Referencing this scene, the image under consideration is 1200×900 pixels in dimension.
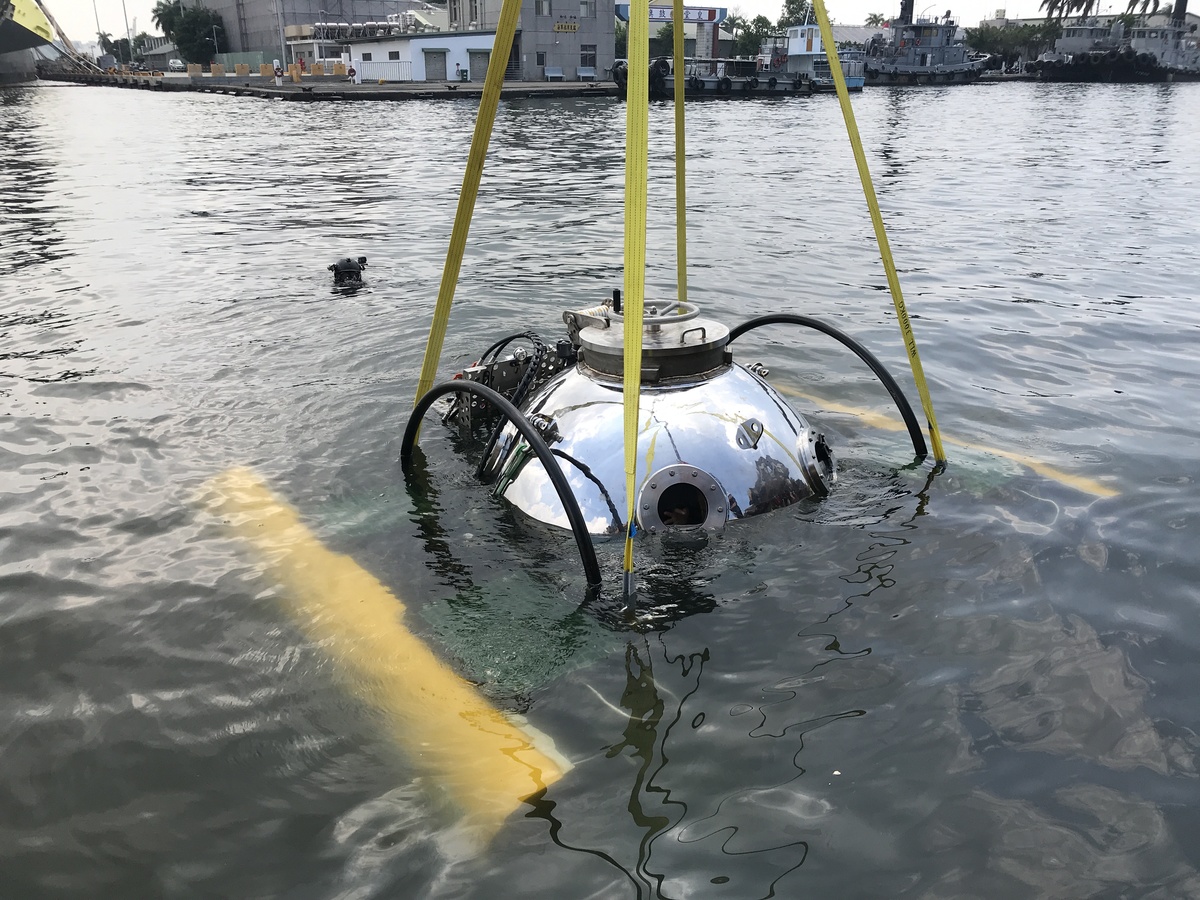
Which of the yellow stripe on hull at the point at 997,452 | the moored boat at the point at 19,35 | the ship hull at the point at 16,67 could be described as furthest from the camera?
the ship hull at the point at 16,67

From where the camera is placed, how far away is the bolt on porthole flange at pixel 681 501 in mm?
5727

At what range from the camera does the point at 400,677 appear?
4.91m

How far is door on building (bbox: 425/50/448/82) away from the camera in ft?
286

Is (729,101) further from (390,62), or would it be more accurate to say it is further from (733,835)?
(733,835)

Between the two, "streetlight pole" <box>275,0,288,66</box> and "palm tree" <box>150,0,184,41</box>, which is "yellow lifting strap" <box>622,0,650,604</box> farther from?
"palm tree" <box>150,0,184,41</box>

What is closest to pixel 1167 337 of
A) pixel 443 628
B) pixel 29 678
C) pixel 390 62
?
pixel 443 628

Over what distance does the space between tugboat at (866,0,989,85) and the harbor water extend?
97588mm

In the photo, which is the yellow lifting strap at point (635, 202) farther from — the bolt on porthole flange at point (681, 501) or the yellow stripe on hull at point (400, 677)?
the yellow stripe on hull at point (400, 677)

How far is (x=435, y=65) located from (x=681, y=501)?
91.6 metres

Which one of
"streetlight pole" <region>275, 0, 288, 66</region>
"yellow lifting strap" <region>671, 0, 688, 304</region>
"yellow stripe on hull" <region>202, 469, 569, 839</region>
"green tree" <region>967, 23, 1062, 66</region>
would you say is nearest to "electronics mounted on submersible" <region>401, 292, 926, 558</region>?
"yellow lifting strap" <region>671, 0, 688, 304</region>

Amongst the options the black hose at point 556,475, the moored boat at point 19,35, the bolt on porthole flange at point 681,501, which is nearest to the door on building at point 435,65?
the moored boat at point 19,35

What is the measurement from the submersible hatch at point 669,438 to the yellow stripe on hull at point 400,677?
51.9 inches

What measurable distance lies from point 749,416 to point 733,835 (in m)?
2.95

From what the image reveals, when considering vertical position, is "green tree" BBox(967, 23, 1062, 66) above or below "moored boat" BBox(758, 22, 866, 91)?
above
